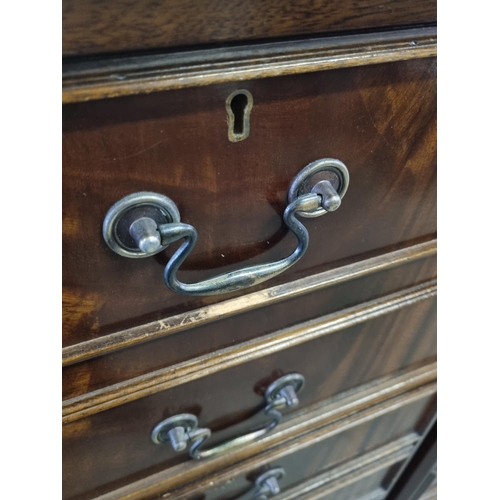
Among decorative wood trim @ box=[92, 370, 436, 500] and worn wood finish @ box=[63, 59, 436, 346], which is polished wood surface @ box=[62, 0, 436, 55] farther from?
decorative wood trim @ box=[92, 370, 436, 500]

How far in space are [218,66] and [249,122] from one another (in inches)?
1.6

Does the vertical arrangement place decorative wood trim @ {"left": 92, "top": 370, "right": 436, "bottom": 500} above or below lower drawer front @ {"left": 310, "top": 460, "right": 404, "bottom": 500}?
above

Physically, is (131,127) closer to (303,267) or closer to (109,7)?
(109,7)

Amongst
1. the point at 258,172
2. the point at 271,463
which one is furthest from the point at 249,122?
the point at 271,463

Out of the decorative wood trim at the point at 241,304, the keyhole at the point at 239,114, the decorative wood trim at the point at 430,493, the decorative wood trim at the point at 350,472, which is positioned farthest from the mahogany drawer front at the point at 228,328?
the decorative wood trim at the point at 430,493

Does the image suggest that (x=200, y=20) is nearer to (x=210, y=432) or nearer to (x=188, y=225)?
(x=188, y=225)

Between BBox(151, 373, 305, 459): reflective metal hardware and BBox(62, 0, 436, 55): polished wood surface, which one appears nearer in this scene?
BBox(62, 0, 436, 55): polished wood surface

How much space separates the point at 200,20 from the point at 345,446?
0.52 meters

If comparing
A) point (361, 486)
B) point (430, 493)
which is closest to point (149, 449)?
point (361, 486)

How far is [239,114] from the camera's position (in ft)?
0.93

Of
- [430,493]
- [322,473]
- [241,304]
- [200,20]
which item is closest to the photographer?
[200,20]

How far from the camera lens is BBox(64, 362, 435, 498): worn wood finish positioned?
39 cm

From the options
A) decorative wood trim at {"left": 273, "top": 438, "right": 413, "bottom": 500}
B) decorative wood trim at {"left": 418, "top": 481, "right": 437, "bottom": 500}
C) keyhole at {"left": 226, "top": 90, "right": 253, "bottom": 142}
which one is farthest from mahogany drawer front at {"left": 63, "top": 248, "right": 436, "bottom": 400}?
decorative wood trim at {"left": 418, "top": 481, "right": 437, "bottom": 500}

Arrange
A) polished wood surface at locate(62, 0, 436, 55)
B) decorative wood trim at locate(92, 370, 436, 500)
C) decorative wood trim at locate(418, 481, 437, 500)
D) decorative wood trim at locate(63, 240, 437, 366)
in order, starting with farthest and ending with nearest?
1. decorative wood trim at locate(418, 481, 437, 500)
2. decorative wood trim at locate(92, 370, 436, 500)
3. decorative wood trim at locate(63, 240, 437, 366)
4. polished wood surface at locate(62, 0, 436, 55)
